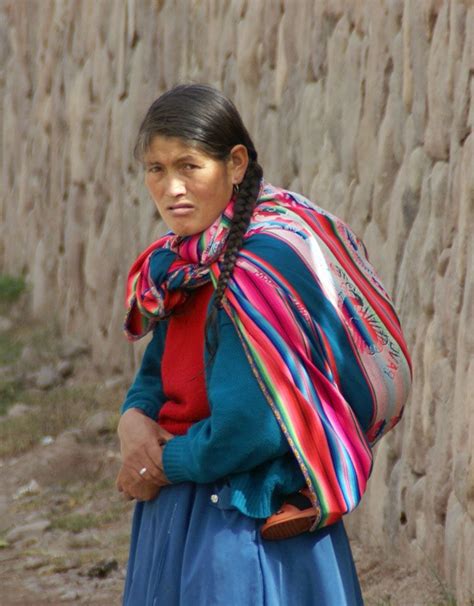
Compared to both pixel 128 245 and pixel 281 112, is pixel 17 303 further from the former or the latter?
pixel 281 112

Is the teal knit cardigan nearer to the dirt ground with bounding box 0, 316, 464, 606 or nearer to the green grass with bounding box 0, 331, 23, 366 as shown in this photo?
the dirt ground with bounding box 0, 316, 464, 606

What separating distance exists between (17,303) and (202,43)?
2.94m

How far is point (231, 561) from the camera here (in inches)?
94.1

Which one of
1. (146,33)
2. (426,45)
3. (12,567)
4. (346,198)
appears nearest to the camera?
(426,45)

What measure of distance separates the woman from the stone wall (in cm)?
140

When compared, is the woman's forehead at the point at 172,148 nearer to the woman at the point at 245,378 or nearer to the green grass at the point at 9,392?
the woman at the point at 245,378

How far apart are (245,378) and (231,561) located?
1.06ft

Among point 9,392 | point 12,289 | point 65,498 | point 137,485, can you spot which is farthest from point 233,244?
point 12,289

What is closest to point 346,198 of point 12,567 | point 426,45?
point 426,45

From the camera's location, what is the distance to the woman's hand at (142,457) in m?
2.51

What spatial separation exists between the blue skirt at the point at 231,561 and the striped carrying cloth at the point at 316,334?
100mm

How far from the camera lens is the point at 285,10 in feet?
18.9

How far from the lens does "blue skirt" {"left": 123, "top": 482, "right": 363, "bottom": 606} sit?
7.84 ft

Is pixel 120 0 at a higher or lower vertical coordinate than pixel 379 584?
→ higher
